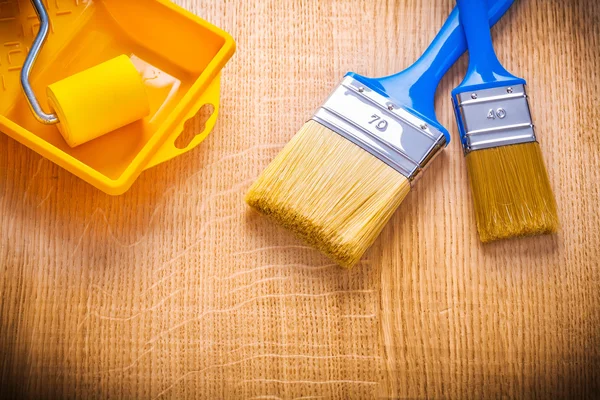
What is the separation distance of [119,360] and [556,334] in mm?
694

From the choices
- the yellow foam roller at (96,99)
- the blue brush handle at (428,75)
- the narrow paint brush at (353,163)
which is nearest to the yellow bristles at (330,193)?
the narrow paint brush at (353,163)

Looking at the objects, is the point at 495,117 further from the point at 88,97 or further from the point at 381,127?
the point at 88,97

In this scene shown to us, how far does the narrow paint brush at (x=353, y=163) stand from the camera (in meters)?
0.84

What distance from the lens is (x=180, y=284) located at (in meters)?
0.90

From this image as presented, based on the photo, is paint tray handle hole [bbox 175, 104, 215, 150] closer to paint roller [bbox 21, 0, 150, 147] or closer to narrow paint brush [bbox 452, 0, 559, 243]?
paint roller [bbox 21, 0, 150, 147]

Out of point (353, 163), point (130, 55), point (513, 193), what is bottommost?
point (130, 55)

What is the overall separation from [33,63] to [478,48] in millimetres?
707

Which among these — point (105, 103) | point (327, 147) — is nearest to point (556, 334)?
Answer: point (327, 147)

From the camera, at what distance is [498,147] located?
887 mm

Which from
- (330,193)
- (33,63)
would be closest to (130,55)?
(33,63)

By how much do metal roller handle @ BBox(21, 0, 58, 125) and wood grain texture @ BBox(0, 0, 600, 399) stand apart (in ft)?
0.41

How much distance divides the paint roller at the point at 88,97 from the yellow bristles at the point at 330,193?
0.79ft

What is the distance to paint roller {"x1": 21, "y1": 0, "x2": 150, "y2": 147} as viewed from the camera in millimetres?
829

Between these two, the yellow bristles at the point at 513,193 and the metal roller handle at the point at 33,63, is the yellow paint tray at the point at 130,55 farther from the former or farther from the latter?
the yellow bristles at the point at 513,193
